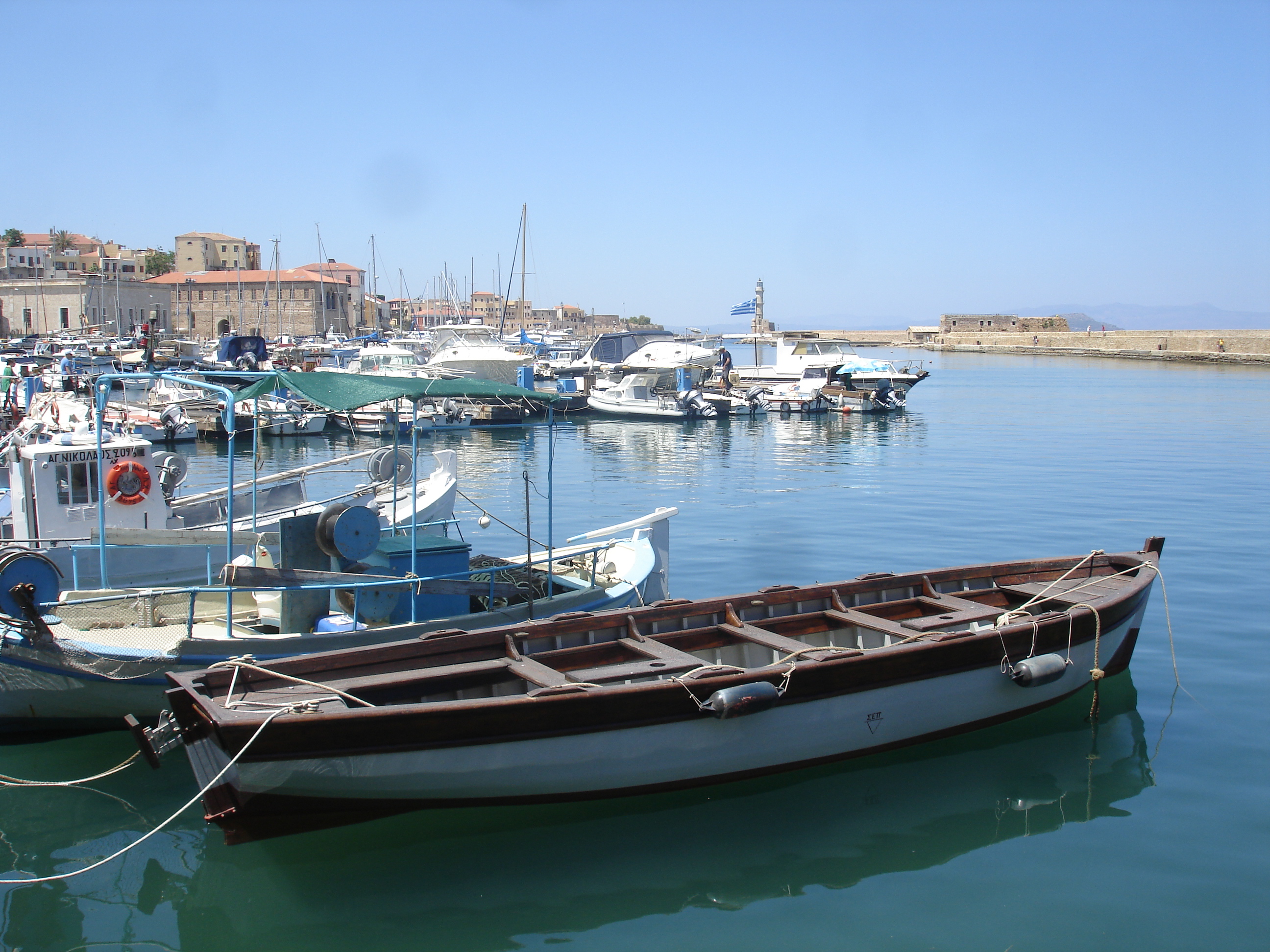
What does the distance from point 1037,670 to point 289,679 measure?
6.82m

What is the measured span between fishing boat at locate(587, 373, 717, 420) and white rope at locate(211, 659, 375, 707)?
40.8m

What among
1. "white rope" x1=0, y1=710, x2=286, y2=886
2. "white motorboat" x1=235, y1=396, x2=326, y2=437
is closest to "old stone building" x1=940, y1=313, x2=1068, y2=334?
"white motorboat" x1=235, y1=396, x2=326, y2=437

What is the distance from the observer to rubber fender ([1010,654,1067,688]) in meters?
9.31

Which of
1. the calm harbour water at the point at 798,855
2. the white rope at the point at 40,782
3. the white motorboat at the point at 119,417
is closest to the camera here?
the calm harbour water at the point at 798,855

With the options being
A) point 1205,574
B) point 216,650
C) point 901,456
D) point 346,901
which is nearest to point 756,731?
point 346,901

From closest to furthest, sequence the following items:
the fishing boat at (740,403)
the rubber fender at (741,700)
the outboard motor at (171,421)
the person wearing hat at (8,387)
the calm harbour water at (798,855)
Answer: the calm harbour water at (798,855), the rubber fender at (741,700), the person wearing hat at (8,387), the outboard motor at (171,421), the fishing boat at (740,403)

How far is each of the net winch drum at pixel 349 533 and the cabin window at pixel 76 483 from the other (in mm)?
4025

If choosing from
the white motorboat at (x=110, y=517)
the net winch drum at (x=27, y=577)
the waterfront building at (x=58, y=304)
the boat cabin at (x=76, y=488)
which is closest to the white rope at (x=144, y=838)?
the net winch drum at (x=27, y=577)

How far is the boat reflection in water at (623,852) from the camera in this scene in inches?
271

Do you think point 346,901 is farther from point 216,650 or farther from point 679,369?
point 679,369

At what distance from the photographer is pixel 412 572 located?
34.7ft

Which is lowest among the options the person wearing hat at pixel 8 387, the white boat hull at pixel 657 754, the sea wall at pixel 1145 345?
the white boat hull at pixel 657 754

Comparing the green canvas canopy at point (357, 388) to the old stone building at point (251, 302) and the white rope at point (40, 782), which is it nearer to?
the white rope at point (40, 782)

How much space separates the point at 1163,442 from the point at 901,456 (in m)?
9.73
